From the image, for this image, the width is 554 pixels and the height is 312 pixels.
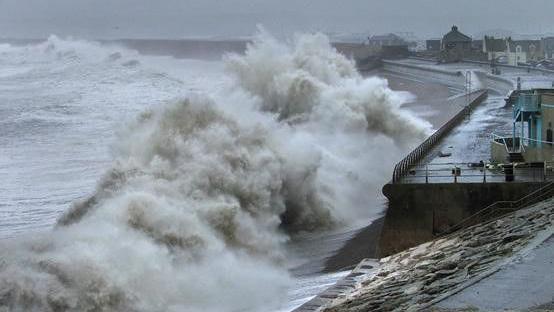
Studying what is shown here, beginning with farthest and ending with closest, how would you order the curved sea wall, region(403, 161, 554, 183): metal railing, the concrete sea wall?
the curved sea wall, region(403, 161, 554, 183): metal railing, the concrete sea wall

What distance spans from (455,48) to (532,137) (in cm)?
5636

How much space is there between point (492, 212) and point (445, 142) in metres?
8.07

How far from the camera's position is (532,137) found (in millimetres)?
19734

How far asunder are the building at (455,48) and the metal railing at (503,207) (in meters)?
55.8

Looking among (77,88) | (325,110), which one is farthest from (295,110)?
(77,88)

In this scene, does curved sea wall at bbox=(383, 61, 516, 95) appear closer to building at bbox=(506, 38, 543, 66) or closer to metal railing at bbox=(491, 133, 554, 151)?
building at bbox=(506, 38, 543, 66)

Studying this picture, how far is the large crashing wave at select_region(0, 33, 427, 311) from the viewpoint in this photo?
12.2 metres

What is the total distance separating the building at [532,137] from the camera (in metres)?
18.6

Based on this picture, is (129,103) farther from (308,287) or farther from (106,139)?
(308,287)

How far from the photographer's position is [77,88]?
5728cm

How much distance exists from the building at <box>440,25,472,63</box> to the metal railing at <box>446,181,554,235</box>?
55834 mm

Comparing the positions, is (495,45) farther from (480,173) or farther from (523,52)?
(480,173)

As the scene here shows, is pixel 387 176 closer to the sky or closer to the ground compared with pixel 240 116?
closer to the ground

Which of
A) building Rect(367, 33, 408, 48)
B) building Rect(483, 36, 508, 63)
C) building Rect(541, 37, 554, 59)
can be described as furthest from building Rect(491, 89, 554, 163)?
building Rect(367, 33, 408, 48)
